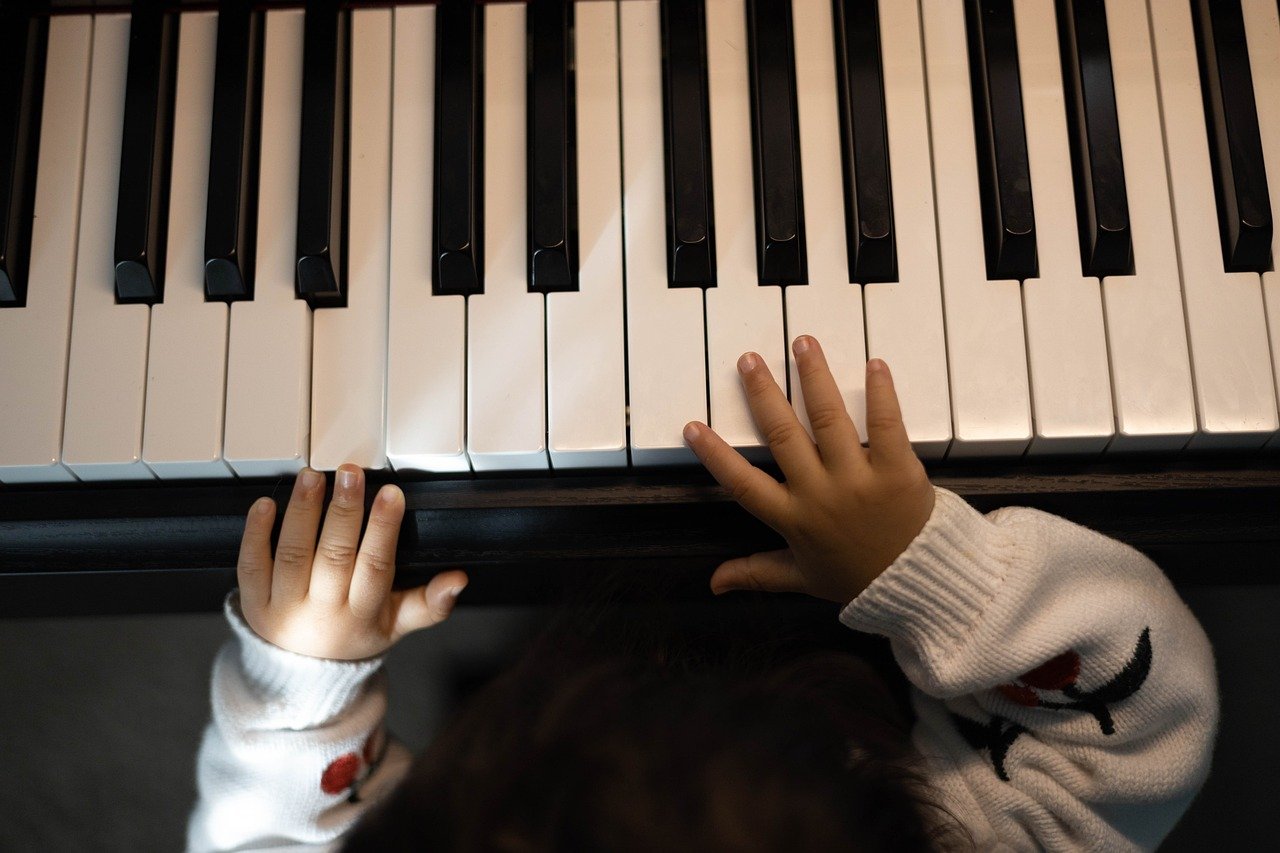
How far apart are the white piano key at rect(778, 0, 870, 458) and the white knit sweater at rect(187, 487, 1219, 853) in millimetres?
122

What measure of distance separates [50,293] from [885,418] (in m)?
0.65

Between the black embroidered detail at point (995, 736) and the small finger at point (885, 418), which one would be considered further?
the black embroidered detail at point (995, 736)

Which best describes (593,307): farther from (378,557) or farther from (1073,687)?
(1073,687)

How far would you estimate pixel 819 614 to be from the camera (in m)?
Answer: 0.90

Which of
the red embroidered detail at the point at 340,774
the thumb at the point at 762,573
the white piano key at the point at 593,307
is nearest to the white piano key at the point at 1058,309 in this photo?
the thumb at the point at 762,573

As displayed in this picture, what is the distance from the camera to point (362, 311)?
2.45ft

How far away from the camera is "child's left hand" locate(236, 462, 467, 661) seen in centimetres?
75

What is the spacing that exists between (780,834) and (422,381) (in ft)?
1.33

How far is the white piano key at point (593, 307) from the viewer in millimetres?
719

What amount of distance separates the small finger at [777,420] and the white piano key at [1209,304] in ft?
0.96

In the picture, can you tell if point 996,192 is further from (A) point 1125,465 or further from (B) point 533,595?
(B) point 533,595

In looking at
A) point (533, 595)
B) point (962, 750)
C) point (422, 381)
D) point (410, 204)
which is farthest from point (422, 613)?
point (962, 750)

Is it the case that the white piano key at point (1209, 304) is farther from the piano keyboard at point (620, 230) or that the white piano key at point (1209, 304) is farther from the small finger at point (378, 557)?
the small finger at point (378, 557)

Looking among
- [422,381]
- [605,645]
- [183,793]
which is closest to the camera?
[422,381]
